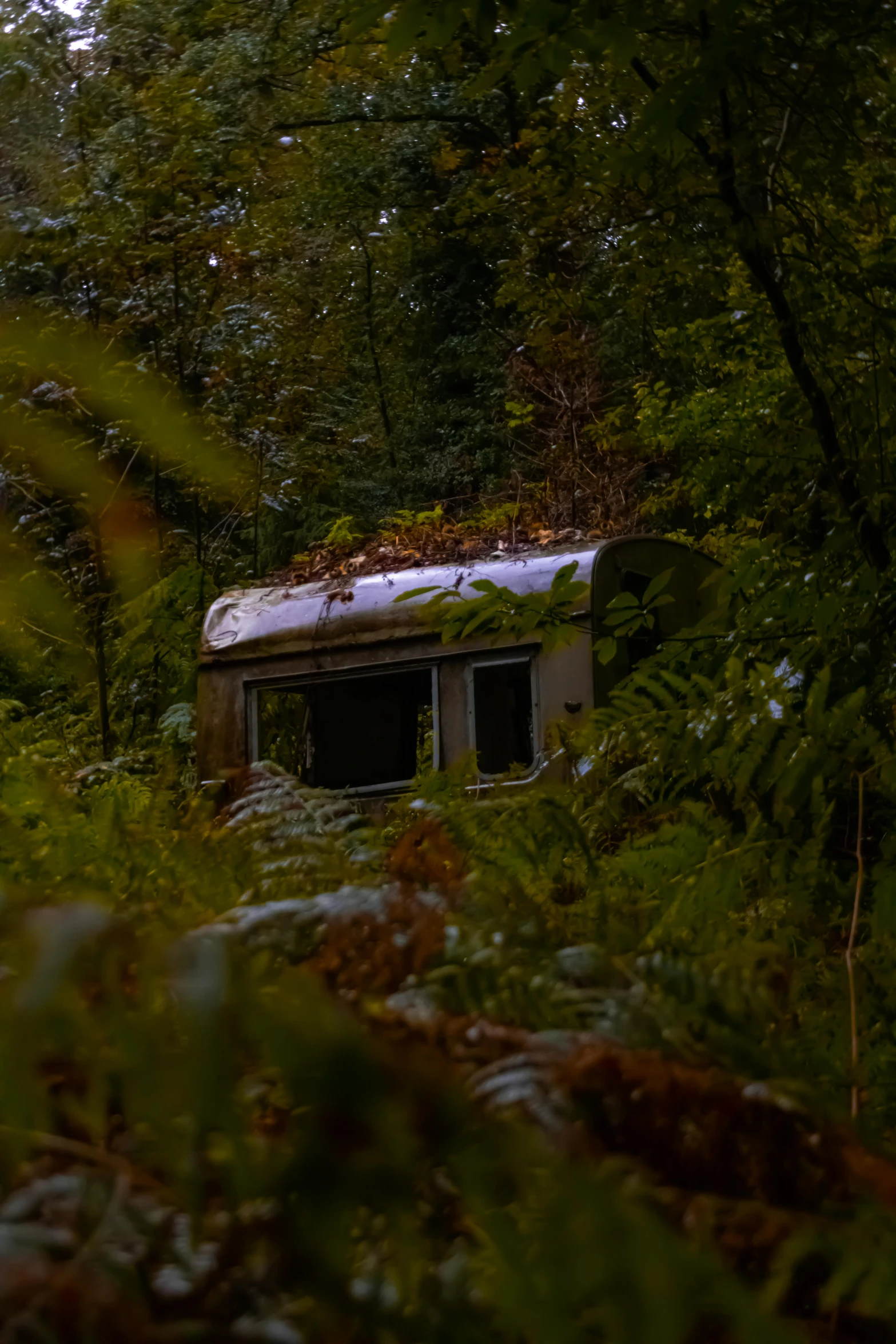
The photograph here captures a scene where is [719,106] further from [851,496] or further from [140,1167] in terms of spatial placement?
[140,1167]

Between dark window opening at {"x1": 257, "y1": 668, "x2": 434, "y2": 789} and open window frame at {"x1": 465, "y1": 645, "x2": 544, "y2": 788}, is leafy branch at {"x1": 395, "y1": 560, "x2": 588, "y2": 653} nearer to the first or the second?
open window frame at {"x1": 465, "y1": 645, "x2": 544, "y2": 788}

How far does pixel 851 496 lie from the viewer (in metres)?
2.65

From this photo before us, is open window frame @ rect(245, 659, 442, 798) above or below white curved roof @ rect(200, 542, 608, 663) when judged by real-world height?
below

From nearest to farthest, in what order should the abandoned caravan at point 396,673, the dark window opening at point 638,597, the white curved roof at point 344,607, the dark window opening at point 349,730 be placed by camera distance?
the abandoned caravan at point 396,673
the white curved roof at point 344,607
the dark window opening at point 638,597
the dark window opening at point 349,730

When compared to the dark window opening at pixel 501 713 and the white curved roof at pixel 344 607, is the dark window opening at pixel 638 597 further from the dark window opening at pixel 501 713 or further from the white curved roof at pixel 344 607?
the dark window opening at pixel 501 713

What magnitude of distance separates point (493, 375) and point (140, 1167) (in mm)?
17381

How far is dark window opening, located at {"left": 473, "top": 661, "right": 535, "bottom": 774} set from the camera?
292 inches

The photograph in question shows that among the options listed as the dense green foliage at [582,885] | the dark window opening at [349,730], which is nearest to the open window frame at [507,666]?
the dark window opening at [349,730]

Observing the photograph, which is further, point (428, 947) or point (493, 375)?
point (493, 375)

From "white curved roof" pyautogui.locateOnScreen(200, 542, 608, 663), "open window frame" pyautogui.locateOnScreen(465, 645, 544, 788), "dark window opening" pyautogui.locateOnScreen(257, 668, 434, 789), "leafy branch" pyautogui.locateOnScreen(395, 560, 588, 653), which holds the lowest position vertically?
"dark window opening" pyautogui.locateOnScreen(257, 668, 434, 789)

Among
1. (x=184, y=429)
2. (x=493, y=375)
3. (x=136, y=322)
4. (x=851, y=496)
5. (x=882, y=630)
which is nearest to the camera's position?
(x=184, y=429)

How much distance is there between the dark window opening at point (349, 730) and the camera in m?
8.05

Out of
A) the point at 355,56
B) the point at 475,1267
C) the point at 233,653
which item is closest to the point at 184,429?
the point at 475,1267

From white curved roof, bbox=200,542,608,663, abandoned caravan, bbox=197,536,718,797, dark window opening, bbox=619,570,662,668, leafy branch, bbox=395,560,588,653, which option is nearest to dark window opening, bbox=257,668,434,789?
abandoned caravan, bbox=197,536,718,797
